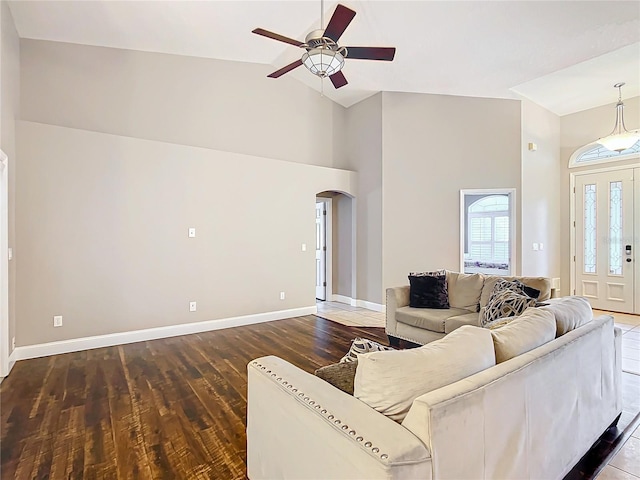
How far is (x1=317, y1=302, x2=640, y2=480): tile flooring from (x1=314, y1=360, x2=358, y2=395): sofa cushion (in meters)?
1.54

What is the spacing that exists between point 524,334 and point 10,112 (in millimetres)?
4952

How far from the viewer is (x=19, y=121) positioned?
3748 millimetres

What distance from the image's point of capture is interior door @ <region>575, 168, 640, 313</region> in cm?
576

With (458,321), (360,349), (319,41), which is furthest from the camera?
(458,321)

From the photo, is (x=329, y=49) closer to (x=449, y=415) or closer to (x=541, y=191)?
(x=449, y=415)

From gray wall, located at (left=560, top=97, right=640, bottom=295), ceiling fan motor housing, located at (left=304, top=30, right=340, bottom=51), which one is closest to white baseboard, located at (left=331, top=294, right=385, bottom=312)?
gray wall, located at (left=560, top=97, right=640, bottom=295)

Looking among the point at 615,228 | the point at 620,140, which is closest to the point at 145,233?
the point at 620,140

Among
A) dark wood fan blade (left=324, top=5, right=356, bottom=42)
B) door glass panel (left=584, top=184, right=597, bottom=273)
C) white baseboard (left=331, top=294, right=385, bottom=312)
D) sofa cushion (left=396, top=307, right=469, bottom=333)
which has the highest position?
dark wood fan blade (left=324, top=5, right=356, bottom=42)

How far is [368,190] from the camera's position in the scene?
6430mm

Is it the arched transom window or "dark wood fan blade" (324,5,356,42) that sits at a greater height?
"dark wood fan blade" (324,5,356,42)

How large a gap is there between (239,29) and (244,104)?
50.6 inches

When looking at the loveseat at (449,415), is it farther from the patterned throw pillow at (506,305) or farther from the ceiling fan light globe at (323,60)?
the ceiling fan light globe at (323,60)

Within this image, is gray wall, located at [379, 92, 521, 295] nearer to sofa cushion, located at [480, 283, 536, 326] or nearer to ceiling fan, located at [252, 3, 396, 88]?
ceiling fan, located at [252, 3, 396, 88]

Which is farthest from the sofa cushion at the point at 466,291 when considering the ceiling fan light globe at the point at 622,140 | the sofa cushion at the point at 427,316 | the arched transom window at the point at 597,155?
the arched transom window at the point at 597,155
